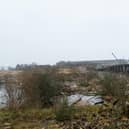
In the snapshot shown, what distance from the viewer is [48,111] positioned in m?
12.6

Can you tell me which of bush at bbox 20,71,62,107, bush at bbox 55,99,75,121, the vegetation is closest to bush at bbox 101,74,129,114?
the vegetation

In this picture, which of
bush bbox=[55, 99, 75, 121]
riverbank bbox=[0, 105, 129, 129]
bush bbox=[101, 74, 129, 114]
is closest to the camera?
riverbank bbox=[0, 105, 129, 129]

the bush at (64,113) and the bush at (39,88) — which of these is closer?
the bush at (64,113)

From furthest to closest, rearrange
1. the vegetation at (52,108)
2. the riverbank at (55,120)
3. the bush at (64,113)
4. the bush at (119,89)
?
the bush at (119,89) < the bush at (64,113) < the vegetation at (52,108) < the riverbank at (55,120)

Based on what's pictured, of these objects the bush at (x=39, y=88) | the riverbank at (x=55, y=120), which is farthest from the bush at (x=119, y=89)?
the bush at (x=39, y=88)

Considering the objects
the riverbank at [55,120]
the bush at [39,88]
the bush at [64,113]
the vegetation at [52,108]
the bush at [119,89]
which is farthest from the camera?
the bush at [39,88]

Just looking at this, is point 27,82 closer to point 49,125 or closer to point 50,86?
point 50,86

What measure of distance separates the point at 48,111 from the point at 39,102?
204 cm

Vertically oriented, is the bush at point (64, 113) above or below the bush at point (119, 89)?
below

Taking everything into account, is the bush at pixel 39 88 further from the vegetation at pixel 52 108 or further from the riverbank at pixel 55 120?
the riverbank at pixel 55 120

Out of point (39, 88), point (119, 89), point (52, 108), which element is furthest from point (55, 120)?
point (39, 88)

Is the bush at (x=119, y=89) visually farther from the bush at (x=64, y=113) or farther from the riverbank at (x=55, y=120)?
the bush at (x=64, y=113)

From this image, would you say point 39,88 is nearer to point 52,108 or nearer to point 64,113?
point 52,108

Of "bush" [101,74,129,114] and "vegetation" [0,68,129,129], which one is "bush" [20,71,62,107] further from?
"bush" [101,74,129,114]
